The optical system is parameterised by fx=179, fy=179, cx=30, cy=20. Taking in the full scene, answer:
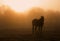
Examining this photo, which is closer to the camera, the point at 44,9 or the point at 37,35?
the point at 37,35

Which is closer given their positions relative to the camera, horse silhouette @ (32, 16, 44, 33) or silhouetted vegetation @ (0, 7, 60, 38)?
horse silhouette @ (32, 16, 44, 33)

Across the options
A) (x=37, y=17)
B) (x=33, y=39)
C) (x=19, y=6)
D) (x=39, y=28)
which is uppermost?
(x=19, y=6)

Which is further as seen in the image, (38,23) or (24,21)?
(24,21)

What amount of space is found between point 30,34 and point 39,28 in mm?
341

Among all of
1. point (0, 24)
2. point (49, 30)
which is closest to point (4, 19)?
point (0, 24)

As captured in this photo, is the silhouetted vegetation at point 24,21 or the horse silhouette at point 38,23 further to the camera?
the silhouetted vegetation at point 24,21

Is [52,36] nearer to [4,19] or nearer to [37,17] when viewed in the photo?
[37,17]

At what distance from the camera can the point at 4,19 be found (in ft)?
17.9

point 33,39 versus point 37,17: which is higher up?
point 37,17

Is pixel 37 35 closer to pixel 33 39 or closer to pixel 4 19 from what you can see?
pixel 33 39

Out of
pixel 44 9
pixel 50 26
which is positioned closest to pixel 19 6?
pixel 44 9

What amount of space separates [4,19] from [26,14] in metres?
0.69

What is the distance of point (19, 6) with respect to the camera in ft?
18.0

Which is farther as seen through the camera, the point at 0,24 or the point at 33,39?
the point at 0,24
